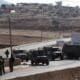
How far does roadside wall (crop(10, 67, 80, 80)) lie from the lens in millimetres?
21016

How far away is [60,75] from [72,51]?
11352mm

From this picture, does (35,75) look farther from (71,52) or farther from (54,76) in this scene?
(71,52)

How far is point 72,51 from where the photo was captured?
34.0 m

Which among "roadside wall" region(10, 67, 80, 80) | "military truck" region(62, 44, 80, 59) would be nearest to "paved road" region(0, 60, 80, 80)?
"roadside wall" region(10, 67, 80, 80)

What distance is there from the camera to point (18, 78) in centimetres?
1980

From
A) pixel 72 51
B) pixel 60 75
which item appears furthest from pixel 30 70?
pixel 72 51

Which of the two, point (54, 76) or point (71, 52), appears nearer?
point (54, 76)

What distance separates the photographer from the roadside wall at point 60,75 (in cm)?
2102

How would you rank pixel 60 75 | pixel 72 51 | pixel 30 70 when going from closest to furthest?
pixel 60 75, pixel 30 70, pixel 72 51

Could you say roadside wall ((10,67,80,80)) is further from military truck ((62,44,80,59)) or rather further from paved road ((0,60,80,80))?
military truck ((62,44,80,59))

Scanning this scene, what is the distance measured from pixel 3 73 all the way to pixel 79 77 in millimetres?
4866

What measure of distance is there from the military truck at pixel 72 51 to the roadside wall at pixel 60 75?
903cm

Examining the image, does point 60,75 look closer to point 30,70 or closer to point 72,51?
point 30,70

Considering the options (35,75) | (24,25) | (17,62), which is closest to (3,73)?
(35,75)
